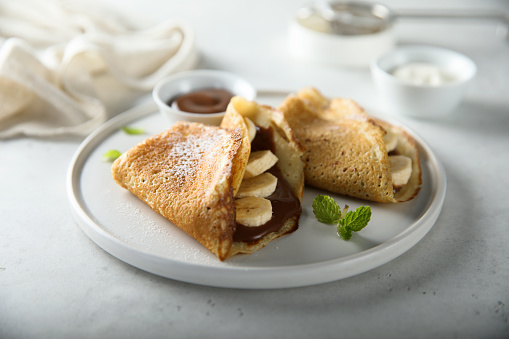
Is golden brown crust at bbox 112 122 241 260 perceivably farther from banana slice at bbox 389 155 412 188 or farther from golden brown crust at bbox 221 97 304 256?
banana slice at bbox 389 155 412 188

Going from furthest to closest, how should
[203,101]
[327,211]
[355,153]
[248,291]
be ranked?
1. [203,101]
2. [355,153]
3. [327,211]
4. [248,291]

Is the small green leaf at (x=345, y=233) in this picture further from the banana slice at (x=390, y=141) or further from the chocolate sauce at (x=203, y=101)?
the chocolate sauce at (x=203, y=101)

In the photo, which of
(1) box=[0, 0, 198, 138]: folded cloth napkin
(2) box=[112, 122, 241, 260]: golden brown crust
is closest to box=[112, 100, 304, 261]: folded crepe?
(2) box=[112, 122, 241, 260]: golden brown crust

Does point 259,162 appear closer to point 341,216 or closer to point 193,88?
point 341,216

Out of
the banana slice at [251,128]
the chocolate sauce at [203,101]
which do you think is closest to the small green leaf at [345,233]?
the banana slice at [251,128]

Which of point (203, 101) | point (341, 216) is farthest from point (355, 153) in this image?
point (203, 101)

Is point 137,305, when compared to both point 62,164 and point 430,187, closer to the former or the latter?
point 62,164
